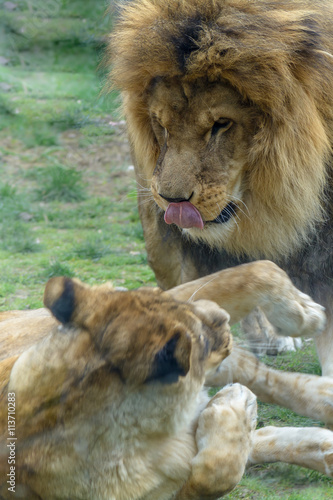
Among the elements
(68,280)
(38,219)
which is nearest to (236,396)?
(68,280)

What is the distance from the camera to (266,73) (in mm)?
2834

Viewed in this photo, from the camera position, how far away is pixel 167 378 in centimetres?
195

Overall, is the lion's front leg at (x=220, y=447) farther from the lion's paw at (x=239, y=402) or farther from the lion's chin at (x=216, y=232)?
the lion's chin at (x=216, y=232)

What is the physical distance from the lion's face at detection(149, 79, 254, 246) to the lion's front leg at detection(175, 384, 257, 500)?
0.88m

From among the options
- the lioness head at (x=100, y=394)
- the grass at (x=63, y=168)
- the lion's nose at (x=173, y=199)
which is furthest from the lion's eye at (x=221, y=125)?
the grass at (x=63, y=168)

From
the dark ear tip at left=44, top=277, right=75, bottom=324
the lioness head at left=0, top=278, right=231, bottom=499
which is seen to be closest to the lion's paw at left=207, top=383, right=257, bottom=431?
the lioness head at left=0, top=278, right=231, bottom=499

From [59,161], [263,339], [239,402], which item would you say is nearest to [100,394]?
[239,402]

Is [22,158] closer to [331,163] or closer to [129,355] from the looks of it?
[331,163]

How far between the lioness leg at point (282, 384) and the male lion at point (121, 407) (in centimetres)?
44

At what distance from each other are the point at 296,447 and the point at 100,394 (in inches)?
32.4

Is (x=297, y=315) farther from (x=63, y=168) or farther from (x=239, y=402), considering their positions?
(x=63, y=168)

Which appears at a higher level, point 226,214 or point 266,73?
point 266,73

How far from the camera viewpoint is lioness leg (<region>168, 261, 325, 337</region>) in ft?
8.67

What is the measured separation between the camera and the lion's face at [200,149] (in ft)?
9.48
